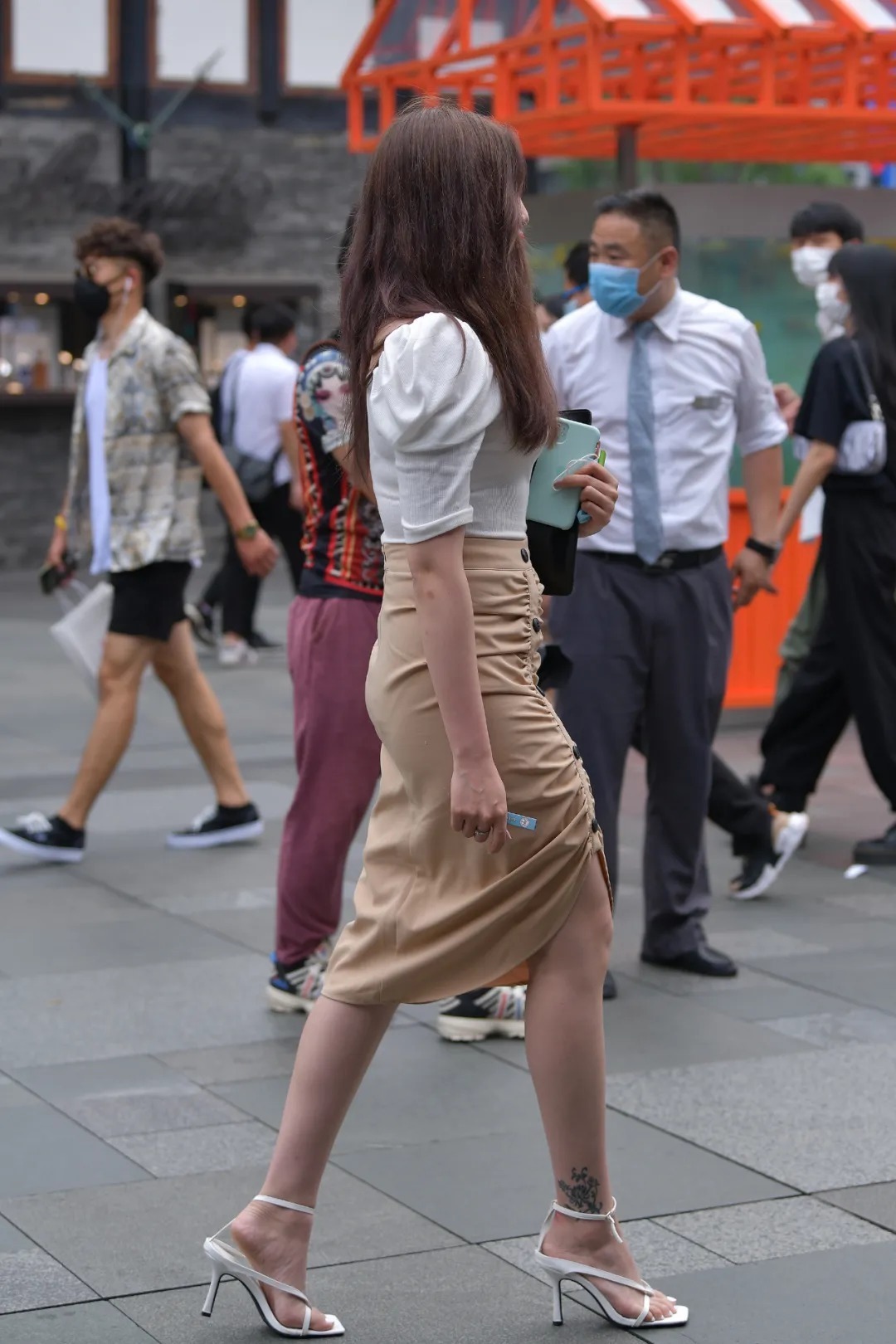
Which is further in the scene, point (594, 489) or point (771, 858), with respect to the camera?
point (771, 858)

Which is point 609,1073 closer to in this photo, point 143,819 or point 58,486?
point 143,819

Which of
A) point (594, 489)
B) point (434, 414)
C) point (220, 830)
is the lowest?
point (220, 830)

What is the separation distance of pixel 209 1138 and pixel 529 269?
74.1 inches

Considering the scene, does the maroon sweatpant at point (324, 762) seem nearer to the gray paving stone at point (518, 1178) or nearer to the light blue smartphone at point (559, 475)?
the gray paving stone at point (518, 1178)

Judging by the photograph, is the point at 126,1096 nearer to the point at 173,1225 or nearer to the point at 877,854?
the point at 173,1225

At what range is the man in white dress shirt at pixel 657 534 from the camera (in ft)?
17.5

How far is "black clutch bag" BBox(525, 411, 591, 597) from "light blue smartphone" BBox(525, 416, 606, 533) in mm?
15

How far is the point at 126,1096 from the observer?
15.0 feet

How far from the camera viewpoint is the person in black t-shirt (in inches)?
275

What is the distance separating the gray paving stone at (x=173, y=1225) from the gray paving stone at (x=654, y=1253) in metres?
0.11

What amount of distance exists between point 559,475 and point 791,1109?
170 cm

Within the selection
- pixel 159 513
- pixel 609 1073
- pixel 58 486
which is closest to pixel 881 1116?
pixel 609 1073

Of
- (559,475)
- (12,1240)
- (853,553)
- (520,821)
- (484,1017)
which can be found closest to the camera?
(520,821)

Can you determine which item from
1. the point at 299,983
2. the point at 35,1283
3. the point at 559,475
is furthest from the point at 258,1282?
the point at 299,983
